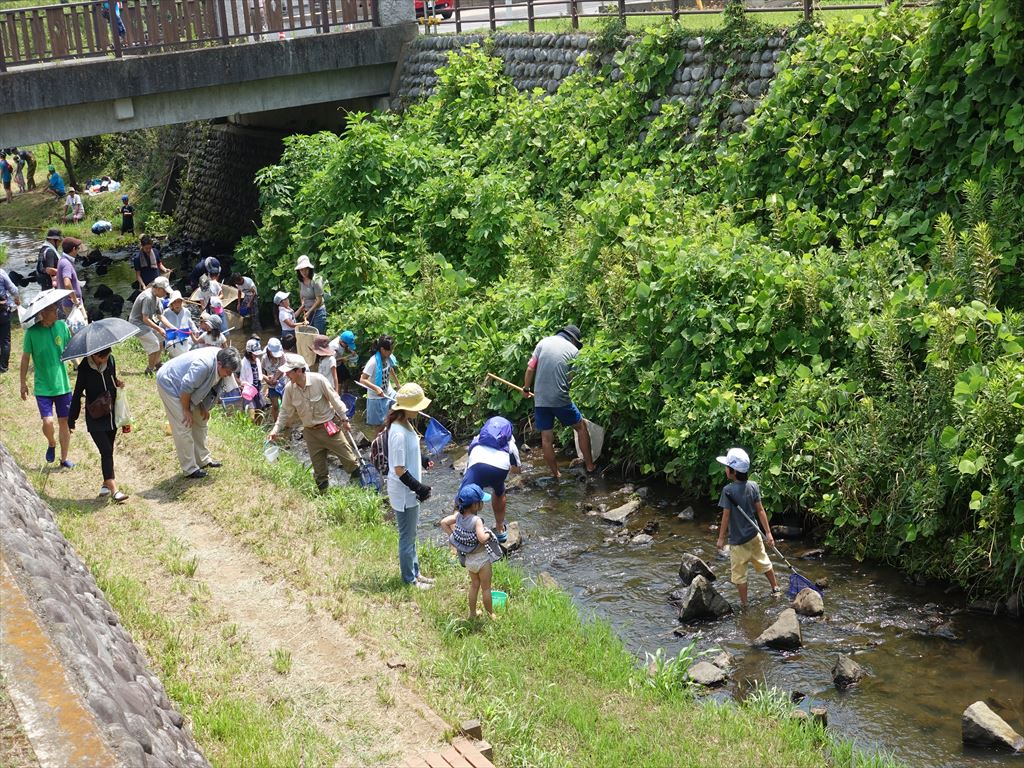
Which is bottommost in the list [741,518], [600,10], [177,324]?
[741,518]

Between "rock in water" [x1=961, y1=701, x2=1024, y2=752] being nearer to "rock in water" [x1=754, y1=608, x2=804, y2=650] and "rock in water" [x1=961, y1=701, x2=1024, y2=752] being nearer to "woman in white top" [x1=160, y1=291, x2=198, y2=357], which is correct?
"rock in water" [x1=754, y1=608, x2=804, y2=650]

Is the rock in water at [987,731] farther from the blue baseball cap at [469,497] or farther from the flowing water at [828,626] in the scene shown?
the blue baseball cap at [469,497]

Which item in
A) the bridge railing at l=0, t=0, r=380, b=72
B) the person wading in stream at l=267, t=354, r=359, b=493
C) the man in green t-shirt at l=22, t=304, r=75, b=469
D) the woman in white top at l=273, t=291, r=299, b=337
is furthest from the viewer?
the bridge railing at l=0, t=0, r=380, b=72

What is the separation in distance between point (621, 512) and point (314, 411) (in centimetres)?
360

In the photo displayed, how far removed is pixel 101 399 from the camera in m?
11.1

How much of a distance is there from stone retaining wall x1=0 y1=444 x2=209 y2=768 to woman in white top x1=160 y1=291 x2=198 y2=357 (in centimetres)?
827

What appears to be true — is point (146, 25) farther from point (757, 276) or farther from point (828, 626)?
point (828, 626)

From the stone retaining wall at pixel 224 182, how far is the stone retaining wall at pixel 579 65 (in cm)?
578

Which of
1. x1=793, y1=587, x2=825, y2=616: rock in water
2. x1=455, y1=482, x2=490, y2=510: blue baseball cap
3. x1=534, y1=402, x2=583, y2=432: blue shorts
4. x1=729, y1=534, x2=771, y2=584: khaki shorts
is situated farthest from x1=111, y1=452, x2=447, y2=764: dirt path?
x1=534, y1=402, x2=583, y2=432: blue shorts

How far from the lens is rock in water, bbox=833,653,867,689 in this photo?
8.79m

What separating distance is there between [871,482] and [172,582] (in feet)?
21.9

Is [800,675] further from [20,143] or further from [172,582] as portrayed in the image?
[20,143]

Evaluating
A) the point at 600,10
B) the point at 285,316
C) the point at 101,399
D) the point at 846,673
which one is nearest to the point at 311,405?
the point at 101,399

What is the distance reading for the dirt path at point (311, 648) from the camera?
7.48 metres
